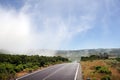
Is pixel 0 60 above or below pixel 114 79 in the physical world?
above

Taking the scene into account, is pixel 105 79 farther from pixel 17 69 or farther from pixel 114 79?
pixel 17 69

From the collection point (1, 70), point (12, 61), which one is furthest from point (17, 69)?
point (12, 61)

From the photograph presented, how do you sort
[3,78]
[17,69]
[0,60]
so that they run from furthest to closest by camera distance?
1. [0,60]
2. [17,69]
3. [3,78]

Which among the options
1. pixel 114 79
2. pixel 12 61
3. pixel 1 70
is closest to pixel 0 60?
pixel 12 61

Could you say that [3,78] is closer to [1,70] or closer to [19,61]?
[1,70]

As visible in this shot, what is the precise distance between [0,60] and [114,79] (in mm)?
33551

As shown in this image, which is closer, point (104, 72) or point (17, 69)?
point (104, 72)

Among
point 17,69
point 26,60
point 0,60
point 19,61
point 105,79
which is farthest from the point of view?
point 26,60

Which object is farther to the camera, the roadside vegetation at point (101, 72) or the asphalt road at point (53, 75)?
the asphalt road at point (53, 75)

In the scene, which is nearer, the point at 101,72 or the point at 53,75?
the point at 53,75

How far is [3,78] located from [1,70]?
324 inches

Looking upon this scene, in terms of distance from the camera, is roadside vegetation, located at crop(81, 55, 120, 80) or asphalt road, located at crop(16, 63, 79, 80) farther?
asphalt road, located at crop(16, 63, 79, 80)

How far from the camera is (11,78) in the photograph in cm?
2867

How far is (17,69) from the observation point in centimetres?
4384
